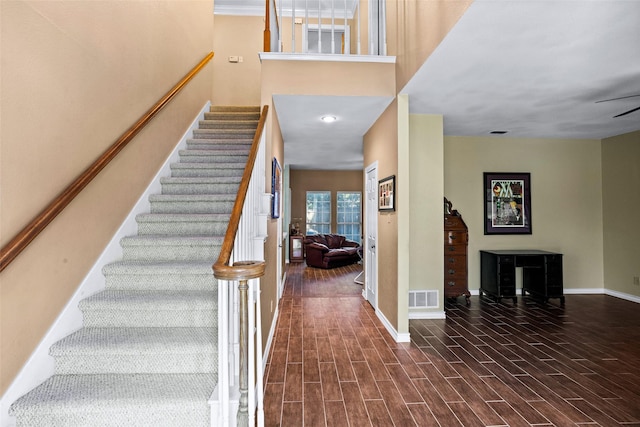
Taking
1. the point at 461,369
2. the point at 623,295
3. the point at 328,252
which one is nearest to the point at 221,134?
the point at 461,369

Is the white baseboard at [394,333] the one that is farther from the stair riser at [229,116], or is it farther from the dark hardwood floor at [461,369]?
the stair riser at [229,116]

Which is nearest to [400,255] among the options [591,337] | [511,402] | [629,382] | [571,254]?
[511,402]

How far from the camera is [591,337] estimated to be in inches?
142

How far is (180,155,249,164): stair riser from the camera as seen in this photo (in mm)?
3760

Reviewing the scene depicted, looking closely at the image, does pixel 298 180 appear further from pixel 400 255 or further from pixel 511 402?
pixel 511 402

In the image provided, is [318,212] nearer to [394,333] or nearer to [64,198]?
[394,333]

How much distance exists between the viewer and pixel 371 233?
4.97m

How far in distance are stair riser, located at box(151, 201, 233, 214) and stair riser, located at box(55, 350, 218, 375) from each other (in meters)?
1.51

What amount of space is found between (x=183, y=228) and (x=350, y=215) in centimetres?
785

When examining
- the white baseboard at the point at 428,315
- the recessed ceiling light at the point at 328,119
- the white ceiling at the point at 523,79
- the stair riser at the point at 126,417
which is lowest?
the white baseboard at the point at 428,315

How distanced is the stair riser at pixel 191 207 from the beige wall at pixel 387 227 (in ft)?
6.18

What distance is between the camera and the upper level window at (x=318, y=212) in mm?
10203

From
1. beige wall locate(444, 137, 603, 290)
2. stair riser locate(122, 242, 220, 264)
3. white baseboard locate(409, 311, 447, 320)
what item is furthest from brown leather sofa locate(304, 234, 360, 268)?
stair riser locate(122, 242, 220, 264)

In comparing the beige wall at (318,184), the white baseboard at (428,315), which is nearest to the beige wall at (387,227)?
the white baseboard at (428,315)
